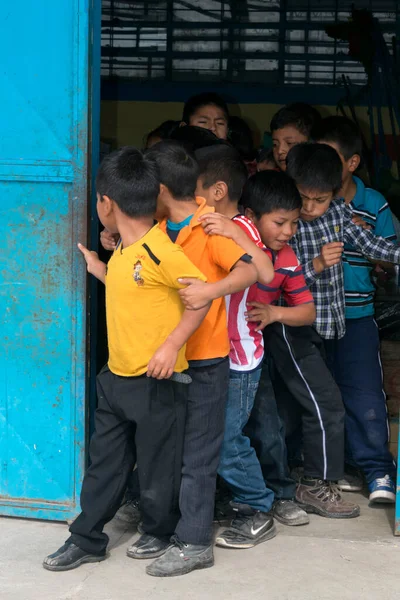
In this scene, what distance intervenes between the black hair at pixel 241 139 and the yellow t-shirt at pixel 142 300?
1.63 metres

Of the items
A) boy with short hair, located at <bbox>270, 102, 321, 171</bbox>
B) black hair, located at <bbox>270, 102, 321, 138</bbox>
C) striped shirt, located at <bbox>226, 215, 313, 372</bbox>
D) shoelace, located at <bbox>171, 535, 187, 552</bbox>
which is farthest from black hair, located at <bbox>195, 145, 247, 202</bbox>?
shoelace, located at <bbox>171, 535, 187, 552</bbox>

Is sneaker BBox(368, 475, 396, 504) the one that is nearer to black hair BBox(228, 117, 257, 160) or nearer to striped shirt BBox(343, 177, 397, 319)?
striped shirt BBox(343, 177, 397, 319)

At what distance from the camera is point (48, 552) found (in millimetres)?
3531

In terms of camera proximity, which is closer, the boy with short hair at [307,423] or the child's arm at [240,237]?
the child's arm at [240,237]

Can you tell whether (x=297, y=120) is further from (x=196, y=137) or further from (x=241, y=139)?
(x=196, y=137)

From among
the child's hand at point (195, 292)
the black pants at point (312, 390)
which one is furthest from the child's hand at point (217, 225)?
the black pants at point (312, 390)

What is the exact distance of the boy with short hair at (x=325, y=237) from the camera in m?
3.80

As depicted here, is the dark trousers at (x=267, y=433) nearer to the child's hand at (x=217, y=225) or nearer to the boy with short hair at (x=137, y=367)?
the boy with short hair at (x=137, y=367)

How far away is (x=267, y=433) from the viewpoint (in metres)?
3.83

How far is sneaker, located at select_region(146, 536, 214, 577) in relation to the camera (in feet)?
10.9

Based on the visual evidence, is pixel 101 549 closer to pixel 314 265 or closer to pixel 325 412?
pixel 325 412

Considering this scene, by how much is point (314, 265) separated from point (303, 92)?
154 inches

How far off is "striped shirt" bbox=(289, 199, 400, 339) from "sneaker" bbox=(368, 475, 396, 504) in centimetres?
70

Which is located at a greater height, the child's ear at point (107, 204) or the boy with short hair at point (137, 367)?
the child's ear at point (107, 204)
